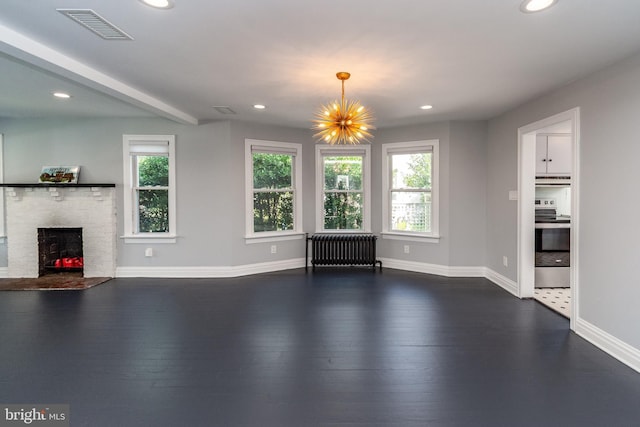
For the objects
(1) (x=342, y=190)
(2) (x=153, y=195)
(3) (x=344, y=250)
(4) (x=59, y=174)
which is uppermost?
(4) (x=59, y=174)

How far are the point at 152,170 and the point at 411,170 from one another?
14.0 ft

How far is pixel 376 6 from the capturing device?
2045mm

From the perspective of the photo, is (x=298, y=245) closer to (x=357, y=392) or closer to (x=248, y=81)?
(x=248, y=81)

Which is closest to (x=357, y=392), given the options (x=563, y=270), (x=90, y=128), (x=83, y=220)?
(x=563, y=270)

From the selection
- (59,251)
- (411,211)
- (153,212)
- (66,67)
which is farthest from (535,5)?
(59,251)

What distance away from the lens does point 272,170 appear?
5.85m

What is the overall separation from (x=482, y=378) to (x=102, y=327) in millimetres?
3458

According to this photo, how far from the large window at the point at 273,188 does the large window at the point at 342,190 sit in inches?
16.5

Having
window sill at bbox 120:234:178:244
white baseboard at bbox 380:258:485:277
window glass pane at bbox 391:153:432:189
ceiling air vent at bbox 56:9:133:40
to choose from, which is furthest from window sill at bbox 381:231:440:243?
ceiling air vent at bbox 56:9:133:40

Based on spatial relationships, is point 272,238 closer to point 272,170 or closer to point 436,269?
point 272,170

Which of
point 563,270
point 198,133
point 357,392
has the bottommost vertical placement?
point 357,392

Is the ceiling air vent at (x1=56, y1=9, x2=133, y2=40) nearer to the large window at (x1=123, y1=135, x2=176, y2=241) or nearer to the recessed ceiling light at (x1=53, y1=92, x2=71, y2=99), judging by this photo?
the recessed ceiling light at (x1=53, y1=92, x2=71, y2=99)

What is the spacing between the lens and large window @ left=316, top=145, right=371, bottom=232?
241 inches

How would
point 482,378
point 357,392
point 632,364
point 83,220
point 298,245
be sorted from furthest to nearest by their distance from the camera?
point 298,245 → point 83,220 → point 632,364 → point 482,378 → point 357,392
